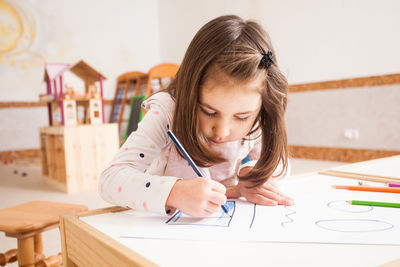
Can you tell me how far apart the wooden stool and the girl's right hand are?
0.54 m

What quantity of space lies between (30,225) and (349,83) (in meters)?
2.80

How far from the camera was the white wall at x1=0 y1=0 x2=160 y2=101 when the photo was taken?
Answer: 4.19 m

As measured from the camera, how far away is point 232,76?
552 mm

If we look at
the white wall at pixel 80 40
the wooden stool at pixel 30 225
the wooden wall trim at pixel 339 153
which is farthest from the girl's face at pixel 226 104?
the white wall at pixel 80 40

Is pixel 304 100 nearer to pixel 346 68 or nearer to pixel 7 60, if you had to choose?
pixel 346 68

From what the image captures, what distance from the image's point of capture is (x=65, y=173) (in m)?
2.44

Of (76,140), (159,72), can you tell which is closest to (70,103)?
(76,140)

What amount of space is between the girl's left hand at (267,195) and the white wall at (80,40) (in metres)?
4.26

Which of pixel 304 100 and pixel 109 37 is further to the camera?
pixel 109 37

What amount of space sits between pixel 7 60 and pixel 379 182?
4.45m

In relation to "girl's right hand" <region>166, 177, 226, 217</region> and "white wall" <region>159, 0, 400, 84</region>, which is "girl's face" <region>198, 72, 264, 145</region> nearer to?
"girl's right hand" <region>166, 177, 226, 217</region>

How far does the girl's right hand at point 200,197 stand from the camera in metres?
0.46

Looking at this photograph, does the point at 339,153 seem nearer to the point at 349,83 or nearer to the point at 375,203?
the point at 349,83

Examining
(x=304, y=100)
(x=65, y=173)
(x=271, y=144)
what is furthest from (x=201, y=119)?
(x=304, y=100)
